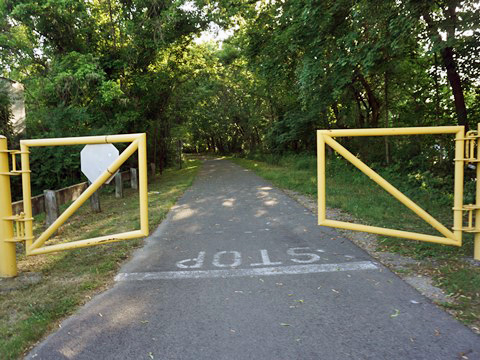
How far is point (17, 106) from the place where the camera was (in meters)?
13.5

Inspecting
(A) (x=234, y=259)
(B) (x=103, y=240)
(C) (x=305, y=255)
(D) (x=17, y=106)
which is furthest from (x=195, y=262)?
(D) (x=17, y=106)

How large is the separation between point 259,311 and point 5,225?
340 centimetres

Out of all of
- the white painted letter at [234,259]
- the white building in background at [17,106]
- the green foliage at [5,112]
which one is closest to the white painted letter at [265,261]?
the white painted letter at [234,259]

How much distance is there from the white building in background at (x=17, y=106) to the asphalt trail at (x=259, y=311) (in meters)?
9.98

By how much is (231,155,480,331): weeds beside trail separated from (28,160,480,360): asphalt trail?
412 mm

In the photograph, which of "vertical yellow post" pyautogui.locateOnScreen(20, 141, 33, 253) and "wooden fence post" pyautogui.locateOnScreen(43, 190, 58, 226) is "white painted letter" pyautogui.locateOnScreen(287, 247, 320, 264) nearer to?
"vertical yellow post" pyautogui.locateOnScreen(20, 141, 33, 253)

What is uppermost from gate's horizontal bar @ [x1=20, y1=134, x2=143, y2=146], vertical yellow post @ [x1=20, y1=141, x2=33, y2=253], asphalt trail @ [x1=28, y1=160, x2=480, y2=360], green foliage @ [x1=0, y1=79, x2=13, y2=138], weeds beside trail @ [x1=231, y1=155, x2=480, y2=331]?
green foliage @ [x1=0, y1=79, x2=13, y2=138]

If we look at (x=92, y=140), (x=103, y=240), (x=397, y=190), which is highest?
(x=92, y=140)

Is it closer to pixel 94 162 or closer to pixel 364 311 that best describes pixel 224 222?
pixel 94 162

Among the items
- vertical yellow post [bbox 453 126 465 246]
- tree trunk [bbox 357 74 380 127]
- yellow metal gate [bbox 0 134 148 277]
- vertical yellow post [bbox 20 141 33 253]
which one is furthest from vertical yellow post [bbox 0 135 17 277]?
tree trunk [bbox 357 74 380 127]

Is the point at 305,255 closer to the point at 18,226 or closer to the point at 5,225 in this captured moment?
the point at 18,226

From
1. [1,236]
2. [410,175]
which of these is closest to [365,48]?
[410,175]

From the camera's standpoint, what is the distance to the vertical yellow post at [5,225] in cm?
455

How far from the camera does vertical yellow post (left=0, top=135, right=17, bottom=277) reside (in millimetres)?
4555
